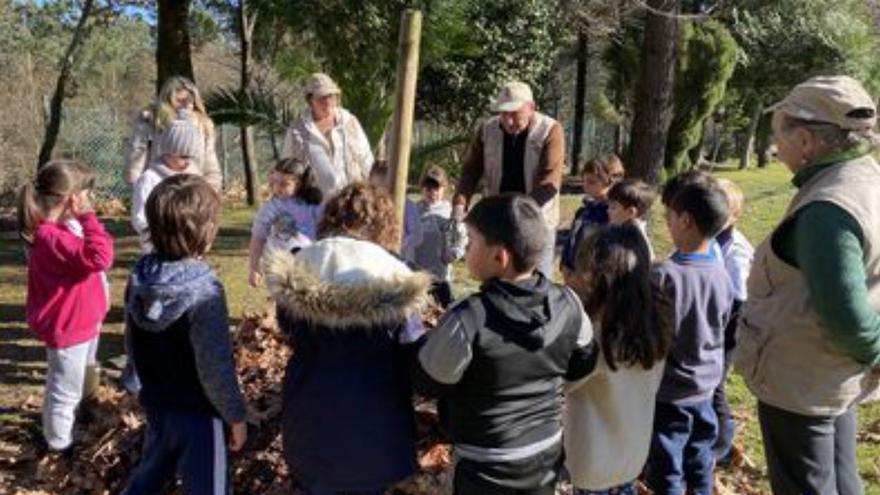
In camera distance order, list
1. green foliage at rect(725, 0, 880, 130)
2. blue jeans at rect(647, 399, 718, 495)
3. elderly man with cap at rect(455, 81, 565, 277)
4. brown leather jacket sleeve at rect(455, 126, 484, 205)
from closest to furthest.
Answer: blue jeans at rect(647, 399, 718, 495), elderly man with cap at rect(455, 81, 565, 277), brown leather jacket sleeve at rect(455, 126, 484, 205), green foliage at rect(725, 0, 880, 130)

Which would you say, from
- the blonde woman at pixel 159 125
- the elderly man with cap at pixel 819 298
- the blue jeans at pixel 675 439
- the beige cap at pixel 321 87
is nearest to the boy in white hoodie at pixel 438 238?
the beige cap at pixel 321 87

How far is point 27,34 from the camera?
79.6 feet

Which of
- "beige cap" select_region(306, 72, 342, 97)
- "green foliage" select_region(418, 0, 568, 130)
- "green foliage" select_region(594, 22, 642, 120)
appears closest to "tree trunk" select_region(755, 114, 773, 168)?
"green foliage" select_region(594, 22, 642, 120)

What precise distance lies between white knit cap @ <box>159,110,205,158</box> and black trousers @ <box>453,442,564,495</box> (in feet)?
10.1

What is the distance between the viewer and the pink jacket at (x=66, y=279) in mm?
4078

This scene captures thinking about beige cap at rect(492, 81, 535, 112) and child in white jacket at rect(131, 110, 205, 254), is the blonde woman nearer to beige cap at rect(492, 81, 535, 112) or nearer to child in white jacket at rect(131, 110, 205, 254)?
child in white jacket at rect(131, 110, 205, 254)

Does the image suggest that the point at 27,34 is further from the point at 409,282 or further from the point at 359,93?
the point at 409,282

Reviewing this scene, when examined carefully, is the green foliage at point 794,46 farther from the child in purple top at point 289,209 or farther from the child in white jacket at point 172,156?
the child in white jacket at point 172,156

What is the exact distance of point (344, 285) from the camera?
2.84 metres

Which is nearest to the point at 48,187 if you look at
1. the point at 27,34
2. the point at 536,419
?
the point at 536,419

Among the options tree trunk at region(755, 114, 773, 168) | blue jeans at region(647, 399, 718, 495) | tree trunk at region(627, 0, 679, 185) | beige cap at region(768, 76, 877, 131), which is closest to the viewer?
beige cap at region(768, 76, 877, 131)

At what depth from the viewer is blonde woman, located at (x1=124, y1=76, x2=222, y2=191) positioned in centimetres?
531

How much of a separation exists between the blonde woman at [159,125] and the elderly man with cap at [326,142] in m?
0.53

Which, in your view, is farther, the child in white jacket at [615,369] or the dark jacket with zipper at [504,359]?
the child in white jacket at [615,369]
